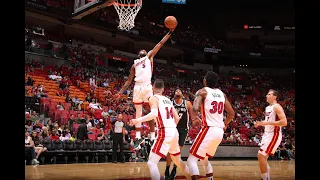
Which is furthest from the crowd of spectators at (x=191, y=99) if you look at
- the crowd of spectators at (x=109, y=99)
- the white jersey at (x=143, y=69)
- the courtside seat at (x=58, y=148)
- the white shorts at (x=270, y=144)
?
the white shorts at (x=270, y=144)

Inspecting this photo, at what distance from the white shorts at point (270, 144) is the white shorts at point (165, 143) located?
207 centimetres

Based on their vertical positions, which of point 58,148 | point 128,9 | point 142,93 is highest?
point 128,9

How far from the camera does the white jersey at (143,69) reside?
8.32 metres

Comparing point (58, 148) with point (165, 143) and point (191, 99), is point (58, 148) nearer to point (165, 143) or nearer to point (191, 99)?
point (165, 143)

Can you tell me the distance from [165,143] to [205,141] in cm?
64

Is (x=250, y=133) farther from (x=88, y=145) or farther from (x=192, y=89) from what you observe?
(x=88, y=145)

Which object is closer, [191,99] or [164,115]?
[164,115]

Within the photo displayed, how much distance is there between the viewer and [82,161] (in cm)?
1359

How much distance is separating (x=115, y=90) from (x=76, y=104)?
487 centimetres

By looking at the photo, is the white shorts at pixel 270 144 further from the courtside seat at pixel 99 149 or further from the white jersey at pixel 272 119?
the courtside seat at pixel 99 149

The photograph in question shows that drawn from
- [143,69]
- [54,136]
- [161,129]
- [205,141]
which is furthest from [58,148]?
[205,141]

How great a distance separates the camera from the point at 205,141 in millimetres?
5957

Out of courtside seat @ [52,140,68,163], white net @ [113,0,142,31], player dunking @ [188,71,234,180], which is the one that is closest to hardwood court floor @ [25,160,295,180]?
courtside seat @ [52,140,68,163]

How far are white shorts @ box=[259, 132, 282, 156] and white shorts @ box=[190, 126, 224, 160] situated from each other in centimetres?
171
